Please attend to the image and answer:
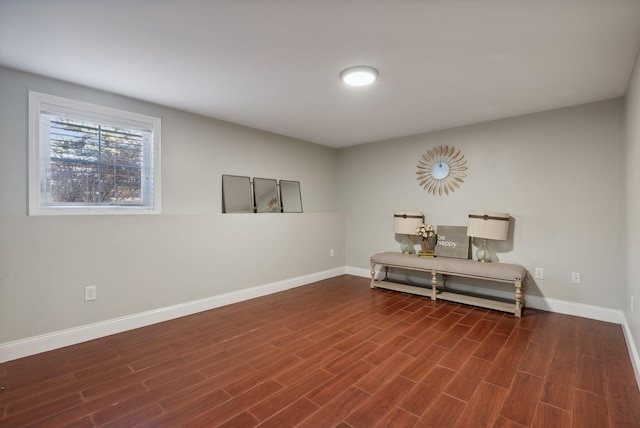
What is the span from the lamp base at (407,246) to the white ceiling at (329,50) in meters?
2.02

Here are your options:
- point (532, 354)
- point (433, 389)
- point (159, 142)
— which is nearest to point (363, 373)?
point (433, 389)

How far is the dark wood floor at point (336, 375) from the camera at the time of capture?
1718mm

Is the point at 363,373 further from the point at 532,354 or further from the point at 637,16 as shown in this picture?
the point at 637,16

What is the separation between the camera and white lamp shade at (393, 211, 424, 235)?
4.33 m

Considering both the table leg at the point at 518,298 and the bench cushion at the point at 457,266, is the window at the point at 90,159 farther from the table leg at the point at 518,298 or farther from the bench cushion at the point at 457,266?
the table leg at the point at 518,298

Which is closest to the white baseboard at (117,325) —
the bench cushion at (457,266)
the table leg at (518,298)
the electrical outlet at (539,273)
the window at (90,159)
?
the window at (90,159)

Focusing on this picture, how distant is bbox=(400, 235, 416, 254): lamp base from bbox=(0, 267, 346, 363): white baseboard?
1.91m

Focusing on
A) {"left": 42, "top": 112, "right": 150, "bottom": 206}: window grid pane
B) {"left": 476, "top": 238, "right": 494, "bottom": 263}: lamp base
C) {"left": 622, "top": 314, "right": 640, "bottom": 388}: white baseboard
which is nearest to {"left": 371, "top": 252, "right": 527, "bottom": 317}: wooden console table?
{"left": 476, "top": 238, "right": 494, "bottom": 263}: lamp base

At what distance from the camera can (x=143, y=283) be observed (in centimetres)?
303

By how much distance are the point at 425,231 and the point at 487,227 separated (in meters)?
0.81

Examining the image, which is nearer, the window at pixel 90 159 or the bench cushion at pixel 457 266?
the window at pixel 90 159

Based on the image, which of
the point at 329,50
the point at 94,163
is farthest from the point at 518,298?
the point at 94,163

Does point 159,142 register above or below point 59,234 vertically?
above

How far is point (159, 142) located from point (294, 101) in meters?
1.51
